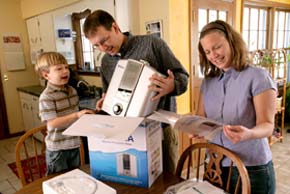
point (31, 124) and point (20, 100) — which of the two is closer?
point (31, 124)

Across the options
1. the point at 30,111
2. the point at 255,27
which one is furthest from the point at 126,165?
the point at 255,27

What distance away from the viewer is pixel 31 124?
407cm

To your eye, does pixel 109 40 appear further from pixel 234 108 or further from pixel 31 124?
pixel 31 124

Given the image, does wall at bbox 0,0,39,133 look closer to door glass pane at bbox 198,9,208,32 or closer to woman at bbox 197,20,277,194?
door glass pane at bbox 198,9,208,32

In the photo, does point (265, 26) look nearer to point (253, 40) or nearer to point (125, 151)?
point (253, 40)

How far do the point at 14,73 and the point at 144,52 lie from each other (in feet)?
12.2

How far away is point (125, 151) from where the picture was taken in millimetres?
1057

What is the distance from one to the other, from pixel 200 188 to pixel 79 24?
9.58ft

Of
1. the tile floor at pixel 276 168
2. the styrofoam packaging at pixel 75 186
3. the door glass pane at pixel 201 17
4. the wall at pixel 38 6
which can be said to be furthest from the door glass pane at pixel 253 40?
the styrofoam packaging at pixel 75 186

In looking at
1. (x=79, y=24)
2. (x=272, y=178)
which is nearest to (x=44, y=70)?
(x=272, y=178)

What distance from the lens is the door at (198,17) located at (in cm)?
265

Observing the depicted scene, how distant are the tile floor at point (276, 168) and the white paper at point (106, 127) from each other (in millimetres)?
2120

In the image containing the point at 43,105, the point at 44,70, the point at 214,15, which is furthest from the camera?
the point at 214,15

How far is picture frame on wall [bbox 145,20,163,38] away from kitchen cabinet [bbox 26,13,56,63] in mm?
1753
